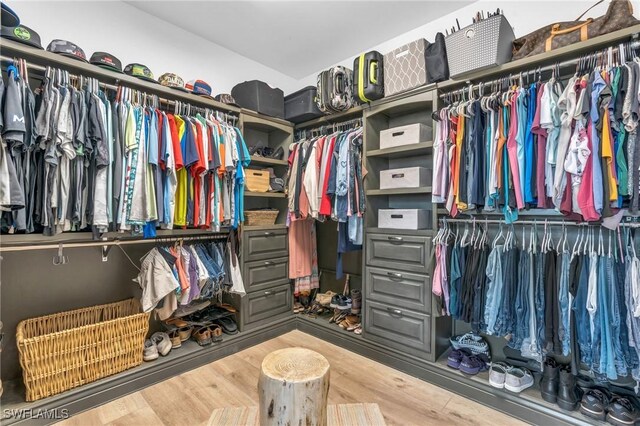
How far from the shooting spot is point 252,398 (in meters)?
1.89

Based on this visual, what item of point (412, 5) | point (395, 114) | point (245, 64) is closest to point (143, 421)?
point (395, 114)

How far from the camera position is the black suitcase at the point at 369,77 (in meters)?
2.36

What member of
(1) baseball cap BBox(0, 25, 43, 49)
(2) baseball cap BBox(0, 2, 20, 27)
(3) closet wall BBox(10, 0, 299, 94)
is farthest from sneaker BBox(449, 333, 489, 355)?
(2) baseball cap BBox(0, 2, 20, 27)

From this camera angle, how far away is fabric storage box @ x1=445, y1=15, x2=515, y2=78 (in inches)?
71.5

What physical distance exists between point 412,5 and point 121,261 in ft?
10.0

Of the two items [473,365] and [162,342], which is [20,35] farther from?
[473,365]

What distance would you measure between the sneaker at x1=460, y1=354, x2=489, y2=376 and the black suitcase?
6.70ft

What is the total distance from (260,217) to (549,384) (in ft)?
7.76

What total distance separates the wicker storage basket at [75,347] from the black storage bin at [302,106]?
213 centimetres

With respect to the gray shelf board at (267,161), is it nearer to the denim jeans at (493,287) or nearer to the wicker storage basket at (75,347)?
the wicker storage basket at (75,347)

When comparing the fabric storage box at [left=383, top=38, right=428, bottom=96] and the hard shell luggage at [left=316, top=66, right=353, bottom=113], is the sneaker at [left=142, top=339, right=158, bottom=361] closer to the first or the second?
the hard shell luggage at [left=316, top=66, right=353, bottom=113]

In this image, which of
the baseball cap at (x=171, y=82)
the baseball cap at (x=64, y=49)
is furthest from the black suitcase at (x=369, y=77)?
the baseball cap at (x=64, y=49)

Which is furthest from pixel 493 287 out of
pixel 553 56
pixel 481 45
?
pixel 481 45

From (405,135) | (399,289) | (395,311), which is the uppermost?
(405,135)
